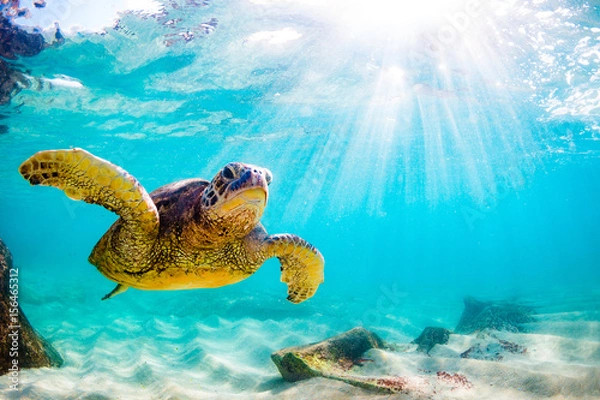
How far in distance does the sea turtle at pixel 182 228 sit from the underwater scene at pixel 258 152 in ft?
0.08

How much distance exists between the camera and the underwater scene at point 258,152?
3.50 m

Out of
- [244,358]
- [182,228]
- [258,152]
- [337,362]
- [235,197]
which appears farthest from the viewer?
[258,152]

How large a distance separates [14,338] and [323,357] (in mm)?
4091

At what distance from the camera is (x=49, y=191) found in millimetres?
36406

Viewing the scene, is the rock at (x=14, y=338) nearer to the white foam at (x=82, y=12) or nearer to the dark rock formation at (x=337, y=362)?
the dark rock formation at (x=337, y=362)

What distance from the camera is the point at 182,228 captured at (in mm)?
3215

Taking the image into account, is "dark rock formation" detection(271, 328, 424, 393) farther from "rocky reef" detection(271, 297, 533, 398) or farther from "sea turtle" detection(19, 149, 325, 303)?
"sea turtle" detection(19, 149, 325, 303)

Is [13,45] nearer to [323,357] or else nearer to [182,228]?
[182,228]

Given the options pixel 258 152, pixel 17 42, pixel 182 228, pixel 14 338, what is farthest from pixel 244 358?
pixel 258 152

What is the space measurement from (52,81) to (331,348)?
1403cm

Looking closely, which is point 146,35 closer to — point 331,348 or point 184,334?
point 184,334

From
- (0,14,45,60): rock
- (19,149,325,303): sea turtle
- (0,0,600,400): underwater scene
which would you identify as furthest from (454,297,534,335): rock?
(0,14,45,60): rock

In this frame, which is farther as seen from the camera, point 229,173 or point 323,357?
point 323,357

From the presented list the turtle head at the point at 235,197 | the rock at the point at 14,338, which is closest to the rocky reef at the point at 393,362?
the turtle head at the point at 235,197
